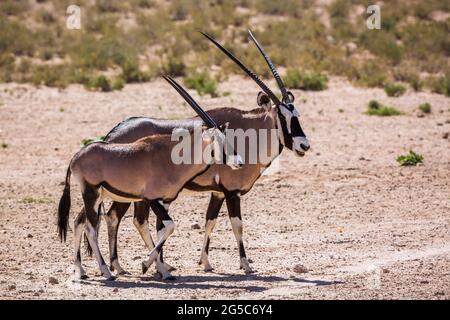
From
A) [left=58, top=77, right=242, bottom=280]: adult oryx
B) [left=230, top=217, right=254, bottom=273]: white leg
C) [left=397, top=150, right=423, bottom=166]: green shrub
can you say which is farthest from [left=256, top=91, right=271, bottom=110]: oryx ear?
[left=397, top=150, right=423, bottom=166]: green shrub

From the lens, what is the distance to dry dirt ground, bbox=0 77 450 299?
10977 mm

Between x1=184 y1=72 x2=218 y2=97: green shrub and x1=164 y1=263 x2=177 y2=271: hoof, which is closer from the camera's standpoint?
x1=164 y1=263 x2=177 y2=271: hoof

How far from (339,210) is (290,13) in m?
20.7

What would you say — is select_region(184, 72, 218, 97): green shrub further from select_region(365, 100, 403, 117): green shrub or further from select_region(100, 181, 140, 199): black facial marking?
select_region(100, 181, 140, 199): black facial marking

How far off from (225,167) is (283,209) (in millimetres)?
3322

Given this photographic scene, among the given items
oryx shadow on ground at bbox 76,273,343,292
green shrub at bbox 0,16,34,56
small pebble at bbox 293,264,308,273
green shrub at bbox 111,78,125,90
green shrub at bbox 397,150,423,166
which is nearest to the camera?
oryx shadow on ground at bbox 76,273,343,292

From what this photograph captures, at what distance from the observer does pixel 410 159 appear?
711 inches

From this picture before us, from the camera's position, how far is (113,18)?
3247 cm

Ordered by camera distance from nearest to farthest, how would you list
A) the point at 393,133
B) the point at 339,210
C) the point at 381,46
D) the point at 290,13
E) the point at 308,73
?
1. the point at 339,210
2. the point at 393,133
3. the point at 308,73
4. the point at 381,46
5. the point at 290,13

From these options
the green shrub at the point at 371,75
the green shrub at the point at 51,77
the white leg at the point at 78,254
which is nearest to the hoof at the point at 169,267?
the white leg at the point at 78,254

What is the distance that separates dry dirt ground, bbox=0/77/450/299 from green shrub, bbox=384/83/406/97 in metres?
0.24

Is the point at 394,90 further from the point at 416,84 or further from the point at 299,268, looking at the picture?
the point at 299,268
